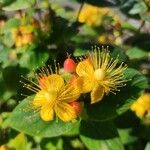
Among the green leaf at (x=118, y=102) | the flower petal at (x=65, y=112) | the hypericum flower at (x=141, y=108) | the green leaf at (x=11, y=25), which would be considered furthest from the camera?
the hypericum flower at (x=141, y=108)

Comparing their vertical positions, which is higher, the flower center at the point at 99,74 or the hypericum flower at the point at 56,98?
the flower center at the point at 99,74

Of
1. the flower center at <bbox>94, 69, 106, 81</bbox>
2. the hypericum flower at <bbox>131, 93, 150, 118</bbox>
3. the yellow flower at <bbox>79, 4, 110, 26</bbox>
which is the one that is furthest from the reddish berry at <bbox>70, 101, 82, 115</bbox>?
the yellow flower at <bbox>79, 4, 110, 26</bbox>

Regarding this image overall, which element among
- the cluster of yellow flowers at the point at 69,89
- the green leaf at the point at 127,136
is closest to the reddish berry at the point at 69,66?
the cluster of yellow flowers at the point at 69,89

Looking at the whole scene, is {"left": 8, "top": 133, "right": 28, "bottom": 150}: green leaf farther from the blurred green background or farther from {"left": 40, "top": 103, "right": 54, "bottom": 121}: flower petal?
{"left": 40, "top": 103, "right": 54, "bottom": 121}: flower petal

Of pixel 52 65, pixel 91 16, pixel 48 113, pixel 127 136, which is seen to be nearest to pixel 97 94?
pixel 48 113

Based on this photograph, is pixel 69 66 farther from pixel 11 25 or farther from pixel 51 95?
pixel 11 25

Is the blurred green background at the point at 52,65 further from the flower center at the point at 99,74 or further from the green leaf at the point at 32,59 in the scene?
the flower center at the point at 99,74

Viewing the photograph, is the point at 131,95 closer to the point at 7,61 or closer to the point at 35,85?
the point at 35,85
